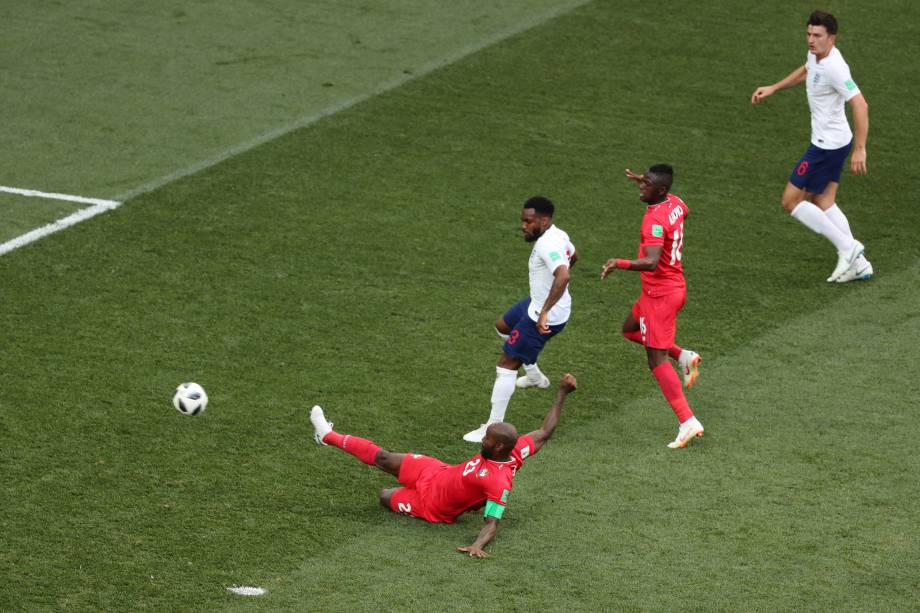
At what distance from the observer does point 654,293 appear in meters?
10.4

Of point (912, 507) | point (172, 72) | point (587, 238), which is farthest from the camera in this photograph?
point (172, 72)

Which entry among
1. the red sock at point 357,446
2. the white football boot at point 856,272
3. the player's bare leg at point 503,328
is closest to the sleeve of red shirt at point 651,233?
the player's bare leg at point 503,328

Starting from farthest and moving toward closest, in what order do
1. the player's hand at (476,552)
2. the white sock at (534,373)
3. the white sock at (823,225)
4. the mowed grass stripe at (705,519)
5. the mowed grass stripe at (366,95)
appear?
the mowed grass stripe at (366,95) < the white sock at (823,225) < the white sock at (534,373) < the player's hand at (476,552) < the mowed grass stripe at (705,519)

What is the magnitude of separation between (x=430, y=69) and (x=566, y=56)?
180cm

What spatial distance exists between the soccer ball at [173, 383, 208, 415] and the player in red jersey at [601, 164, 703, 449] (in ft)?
10.00

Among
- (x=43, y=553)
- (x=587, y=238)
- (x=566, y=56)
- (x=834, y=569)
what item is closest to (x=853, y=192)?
(x=587, y=238)

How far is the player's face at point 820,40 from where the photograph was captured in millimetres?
12641

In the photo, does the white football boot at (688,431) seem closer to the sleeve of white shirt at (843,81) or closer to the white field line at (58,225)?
the sleeve of white shirt at (843,81)

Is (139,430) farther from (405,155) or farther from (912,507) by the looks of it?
(405,155)

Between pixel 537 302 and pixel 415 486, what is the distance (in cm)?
177

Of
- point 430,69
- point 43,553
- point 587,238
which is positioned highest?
point 430,69

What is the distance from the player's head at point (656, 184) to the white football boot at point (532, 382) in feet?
5.90

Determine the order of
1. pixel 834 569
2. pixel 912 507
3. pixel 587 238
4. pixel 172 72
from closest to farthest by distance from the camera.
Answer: pixel 834 569 → pixel 912 507 → pixel 587 238 → pixel 172 72

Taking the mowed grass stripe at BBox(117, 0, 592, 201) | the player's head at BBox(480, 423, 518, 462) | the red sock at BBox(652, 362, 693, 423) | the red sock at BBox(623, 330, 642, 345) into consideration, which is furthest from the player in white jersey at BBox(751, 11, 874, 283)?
the mowed grass stripe at BBox(117, 0, 592, 201)
